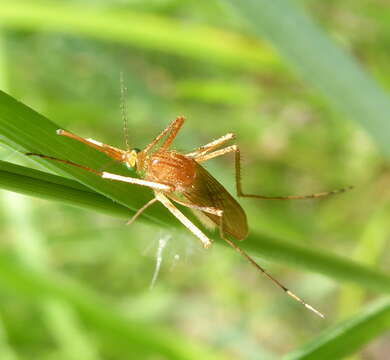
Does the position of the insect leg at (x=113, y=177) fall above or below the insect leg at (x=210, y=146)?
above

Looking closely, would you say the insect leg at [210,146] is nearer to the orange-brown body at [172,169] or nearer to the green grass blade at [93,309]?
the orange-brown body at [172,169]

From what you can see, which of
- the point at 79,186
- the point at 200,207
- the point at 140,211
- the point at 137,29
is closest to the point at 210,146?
the point at 200,207

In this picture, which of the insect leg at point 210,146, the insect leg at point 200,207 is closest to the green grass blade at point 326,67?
the insect leg at point 210,146

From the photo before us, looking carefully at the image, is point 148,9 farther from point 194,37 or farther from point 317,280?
point 317,280

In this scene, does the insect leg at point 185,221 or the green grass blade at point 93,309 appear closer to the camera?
the insect leg at point 185,221

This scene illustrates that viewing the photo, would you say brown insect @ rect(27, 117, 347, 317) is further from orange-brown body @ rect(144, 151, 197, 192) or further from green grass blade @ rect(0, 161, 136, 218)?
green grass blade @ rect(0, 161, 136, 218)

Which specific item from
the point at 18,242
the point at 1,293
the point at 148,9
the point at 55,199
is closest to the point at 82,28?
the point at 148,9
